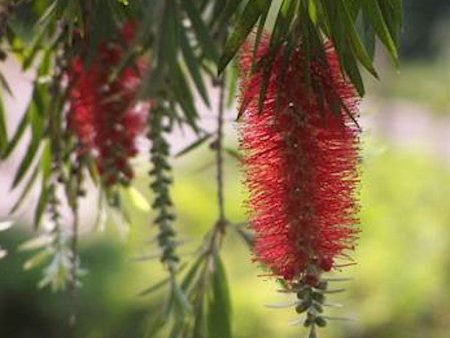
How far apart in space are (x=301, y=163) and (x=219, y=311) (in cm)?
45

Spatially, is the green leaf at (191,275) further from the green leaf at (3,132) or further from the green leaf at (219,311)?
the green leaf at (3,132)

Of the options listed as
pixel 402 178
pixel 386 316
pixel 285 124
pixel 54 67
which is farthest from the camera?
pixel 402 178

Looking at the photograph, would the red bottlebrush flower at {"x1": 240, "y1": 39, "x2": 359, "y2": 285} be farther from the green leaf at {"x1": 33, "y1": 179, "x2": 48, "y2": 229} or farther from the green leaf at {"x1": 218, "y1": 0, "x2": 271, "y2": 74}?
the green leaf at {"x1": 33, "y1": 179, "x2": 48, "y2": 229}

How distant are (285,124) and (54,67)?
42 cm

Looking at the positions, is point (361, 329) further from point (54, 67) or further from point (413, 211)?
point (54, 67)

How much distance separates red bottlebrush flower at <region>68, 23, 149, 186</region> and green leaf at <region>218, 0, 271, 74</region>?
323 mm

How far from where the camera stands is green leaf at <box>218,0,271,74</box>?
29.6 inches

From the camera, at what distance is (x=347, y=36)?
2.45 ft

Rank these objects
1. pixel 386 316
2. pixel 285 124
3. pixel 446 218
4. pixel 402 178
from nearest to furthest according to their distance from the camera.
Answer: pixel 285 124, pixel 386 316, pixel 446 218, pixel 402 178

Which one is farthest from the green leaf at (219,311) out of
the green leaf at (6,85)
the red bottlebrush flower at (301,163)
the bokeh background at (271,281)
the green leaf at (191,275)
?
the bokeh background at (271,281)

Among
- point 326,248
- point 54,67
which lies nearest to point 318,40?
point 326,248

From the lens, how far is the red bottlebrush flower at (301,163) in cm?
74

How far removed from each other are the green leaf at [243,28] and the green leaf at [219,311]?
0.44 metres

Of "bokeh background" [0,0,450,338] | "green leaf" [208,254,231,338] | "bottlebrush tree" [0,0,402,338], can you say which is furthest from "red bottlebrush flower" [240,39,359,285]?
"bokeh background" [0,0,450,338]
